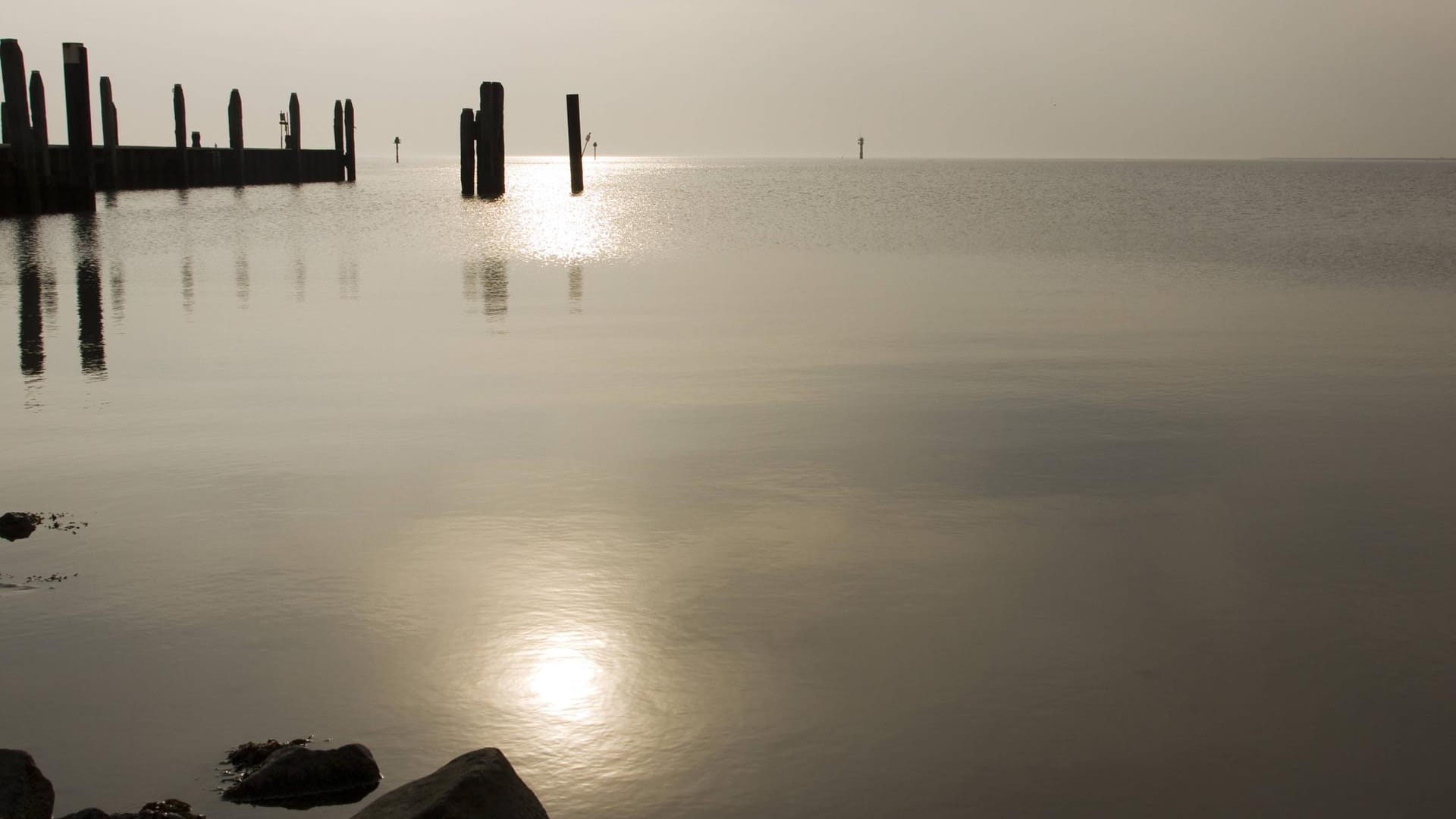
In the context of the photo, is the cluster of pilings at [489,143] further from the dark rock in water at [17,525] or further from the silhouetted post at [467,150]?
the dark rock in water at [17,525]

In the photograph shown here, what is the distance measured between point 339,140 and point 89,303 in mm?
49027

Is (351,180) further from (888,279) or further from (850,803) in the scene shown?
(850,803)

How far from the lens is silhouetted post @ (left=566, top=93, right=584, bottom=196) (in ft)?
131

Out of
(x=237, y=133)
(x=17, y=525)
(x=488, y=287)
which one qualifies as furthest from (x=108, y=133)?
(x=17, y=525)

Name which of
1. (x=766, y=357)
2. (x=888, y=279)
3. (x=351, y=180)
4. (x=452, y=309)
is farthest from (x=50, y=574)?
(x=351, y=180)

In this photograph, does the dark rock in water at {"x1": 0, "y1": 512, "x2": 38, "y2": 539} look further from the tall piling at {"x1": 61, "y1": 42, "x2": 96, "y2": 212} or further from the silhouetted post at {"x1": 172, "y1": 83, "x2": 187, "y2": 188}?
the silhouetted post at {"x1": 172, "y1": 83, "x2": 187, "y2": 188}

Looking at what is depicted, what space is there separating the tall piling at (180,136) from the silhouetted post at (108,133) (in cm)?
313

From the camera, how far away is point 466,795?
3297 mm

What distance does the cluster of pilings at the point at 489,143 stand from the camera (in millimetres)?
40156

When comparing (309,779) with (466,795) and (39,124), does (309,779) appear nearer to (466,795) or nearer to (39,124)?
(466,795)

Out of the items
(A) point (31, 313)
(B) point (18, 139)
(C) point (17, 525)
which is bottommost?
(C) point (17, 525)

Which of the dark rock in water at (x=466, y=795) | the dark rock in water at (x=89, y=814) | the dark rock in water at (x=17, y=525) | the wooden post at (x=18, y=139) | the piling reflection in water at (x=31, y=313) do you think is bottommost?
the dark rock in water at (x=89, y=814)

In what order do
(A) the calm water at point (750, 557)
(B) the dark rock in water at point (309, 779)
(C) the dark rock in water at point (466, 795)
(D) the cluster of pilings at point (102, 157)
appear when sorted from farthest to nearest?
(D) the cluster of pilings at point (102, 157) → (A) the calm water at point (750, 557) → (B) the dark rock in water at point (309, 779) → (C) the dark rock in water at point (466, 795)

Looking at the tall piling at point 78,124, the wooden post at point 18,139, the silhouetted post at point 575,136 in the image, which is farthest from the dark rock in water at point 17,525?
the silhouetted post at point 575,136
